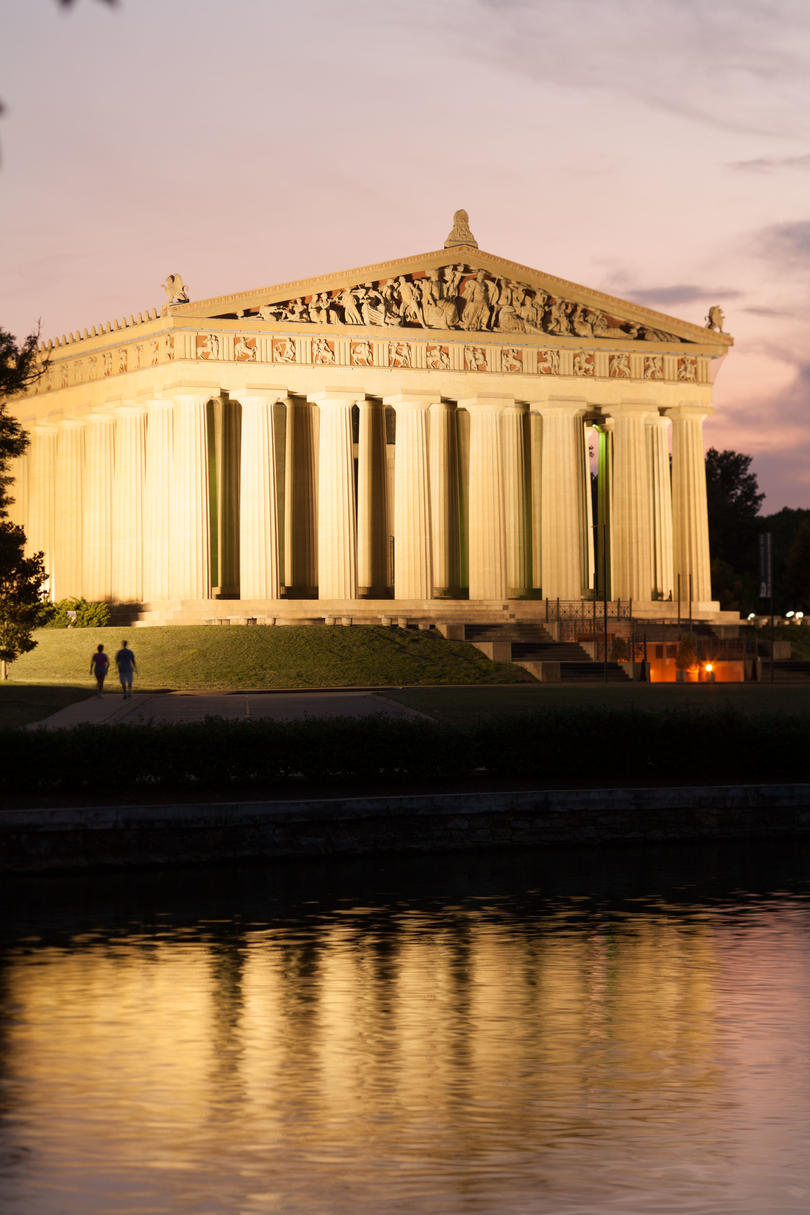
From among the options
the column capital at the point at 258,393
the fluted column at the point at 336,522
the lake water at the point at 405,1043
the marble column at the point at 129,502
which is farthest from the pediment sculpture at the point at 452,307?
the lake water at the point at 405,1043

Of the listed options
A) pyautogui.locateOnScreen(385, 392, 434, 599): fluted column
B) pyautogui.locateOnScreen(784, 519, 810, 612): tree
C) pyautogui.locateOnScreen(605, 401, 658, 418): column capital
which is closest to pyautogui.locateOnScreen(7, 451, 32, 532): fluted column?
pyautogui.locateOnScreen(385, 392, 434, 599): fluted column

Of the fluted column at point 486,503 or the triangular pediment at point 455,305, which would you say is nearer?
the triangular pediment at point 455,305

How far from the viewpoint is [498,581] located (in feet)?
283

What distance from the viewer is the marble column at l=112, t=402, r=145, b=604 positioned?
85.9 meters

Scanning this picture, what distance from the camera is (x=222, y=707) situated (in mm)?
46250

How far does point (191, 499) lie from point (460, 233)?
18673mm

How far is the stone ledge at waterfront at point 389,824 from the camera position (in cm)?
2366

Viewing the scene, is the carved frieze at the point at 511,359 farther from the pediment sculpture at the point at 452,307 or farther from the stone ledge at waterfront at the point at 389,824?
the stone ledge at waterfront at the point at 389,824

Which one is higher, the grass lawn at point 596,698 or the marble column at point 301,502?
the marble column at point 301,502

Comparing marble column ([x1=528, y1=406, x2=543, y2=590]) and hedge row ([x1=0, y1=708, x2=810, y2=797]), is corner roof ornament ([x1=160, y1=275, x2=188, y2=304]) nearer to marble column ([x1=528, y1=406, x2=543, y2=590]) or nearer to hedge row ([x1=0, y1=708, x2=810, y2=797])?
marble column ([x1=528, y1=406, x2=543, y2=590])

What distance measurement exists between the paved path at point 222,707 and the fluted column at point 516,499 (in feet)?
121

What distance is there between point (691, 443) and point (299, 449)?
19.5m

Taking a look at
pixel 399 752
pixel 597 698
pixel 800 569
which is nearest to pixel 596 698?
pixel 597 698

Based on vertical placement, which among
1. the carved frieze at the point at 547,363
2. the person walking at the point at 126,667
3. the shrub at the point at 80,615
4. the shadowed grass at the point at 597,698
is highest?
the carved frieze at the point at 547,363
